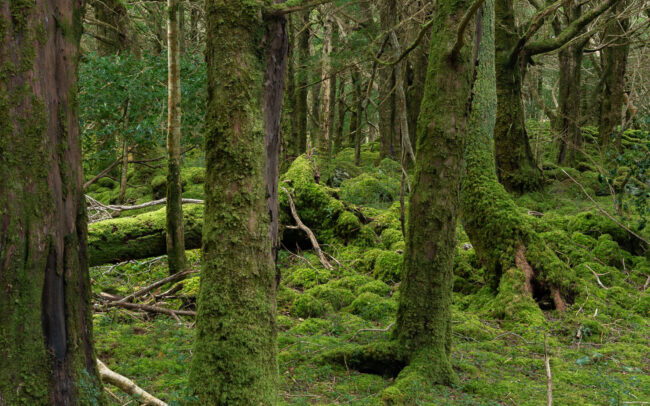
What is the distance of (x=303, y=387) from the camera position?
4094 mm

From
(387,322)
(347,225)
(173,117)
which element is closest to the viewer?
(387,322)

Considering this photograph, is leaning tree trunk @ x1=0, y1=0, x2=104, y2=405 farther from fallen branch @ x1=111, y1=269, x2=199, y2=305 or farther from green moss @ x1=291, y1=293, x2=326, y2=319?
green moss @ x1=291, y1=293, x2=326, y2=319

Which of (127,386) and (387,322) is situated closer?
(127,386)

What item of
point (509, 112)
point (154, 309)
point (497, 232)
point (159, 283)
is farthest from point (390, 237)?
point (154, 309)

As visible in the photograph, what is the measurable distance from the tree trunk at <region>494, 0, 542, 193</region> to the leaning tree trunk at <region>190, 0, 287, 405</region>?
27.7 ft

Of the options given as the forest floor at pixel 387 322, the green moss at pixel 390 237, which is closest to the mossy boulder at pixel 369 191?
the forest floor at pixel 387 322

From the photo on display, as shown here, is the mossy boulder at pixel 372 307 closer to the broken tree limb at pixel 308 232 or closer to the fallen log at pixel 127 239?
the broken tree limb at pixel 308 232

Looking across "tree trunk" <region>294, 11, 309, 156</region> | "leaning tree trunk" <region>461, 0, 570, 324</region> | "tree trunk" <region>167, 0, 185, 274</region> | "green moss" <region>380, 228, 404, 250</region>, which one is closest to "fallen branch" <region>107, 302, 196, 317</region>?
"tree trunk" <region>167, 0, 185, 274</region>

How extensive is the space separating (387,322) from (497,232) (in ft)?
7.03

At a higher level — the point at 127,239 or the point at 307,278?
the point at 127,239

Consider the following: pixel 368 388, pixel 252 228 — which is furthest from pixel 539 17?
pixel 252 228

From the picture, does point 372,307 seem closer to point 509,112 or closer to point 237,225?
point 237,225

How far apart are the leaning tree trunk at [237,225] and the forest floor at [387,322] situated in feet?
1.19

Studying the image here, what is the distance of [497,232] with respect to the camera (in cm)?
683
